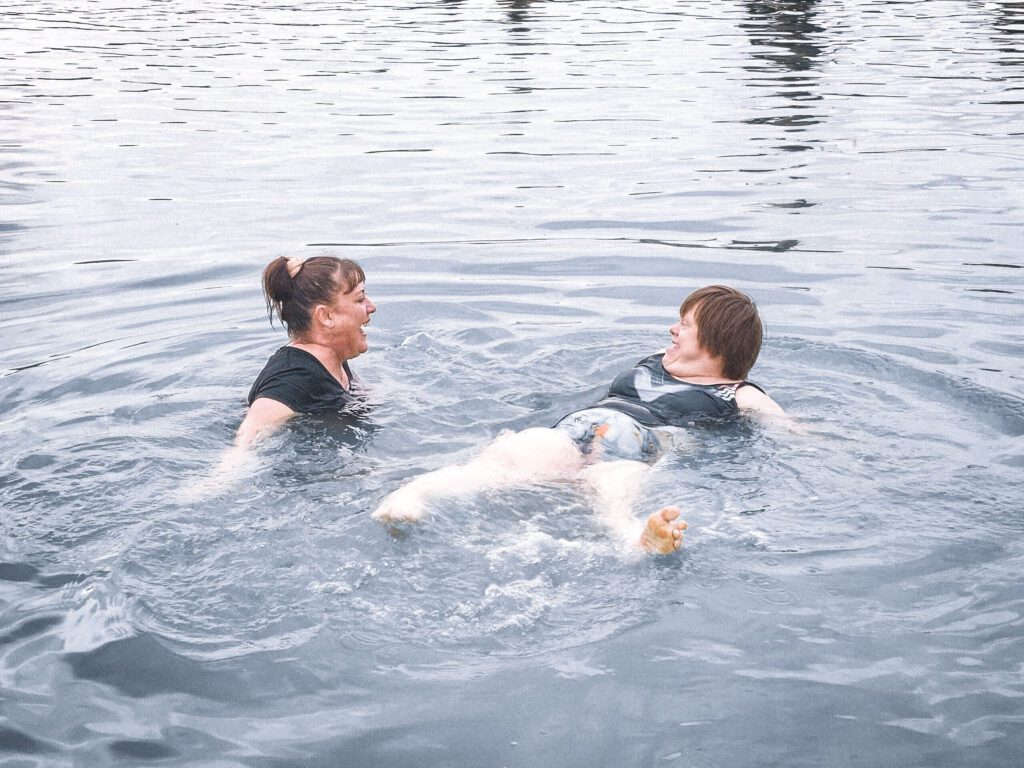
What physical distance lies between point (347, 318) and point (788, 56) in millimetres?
17894

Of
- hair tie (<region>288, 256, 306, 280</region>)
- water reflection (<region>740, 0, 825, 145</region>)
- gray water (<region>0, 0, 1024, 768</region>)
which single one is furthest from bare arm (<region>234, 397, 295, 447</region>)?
water reflection (<region>740, 0, 825, 145</region>)

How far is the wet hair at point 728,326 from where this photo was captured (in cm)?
Answer: 669

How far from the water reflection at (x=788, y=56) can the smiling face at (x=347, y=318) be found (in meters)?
9.03

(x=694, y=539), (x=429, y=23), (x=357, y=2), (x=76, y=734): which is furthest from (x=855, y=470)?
(x=357, y=2)

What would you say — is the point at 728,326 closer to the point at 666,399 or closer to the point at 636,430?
the point at 666,399

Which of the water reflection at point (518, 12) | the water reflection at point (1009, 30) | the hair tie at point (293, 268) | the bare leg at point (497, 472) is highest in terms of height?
the water reflection at point (518, 12)

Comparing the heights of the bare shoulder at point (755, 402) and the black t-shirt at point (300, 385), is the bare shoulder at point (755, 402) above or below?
below

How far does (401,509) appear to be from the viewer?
5148 mm

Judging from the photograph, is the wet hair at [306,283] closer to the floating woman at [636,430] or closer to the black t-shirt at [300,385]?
the black t-shirt at [300,385]

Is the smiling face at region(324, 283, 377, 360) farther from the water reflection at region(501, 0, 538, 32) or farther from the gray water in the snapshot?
the water reflection at region(501, 0, 538, 32)

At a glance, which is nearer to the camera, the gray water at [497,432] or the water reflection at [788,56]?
the gray water at [497,432]

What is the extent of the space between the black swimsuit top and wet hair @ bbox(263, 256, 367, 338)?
1.65 metres

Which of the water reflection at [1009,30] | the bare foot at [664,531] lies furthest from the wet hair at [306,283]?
the water reflection at [1009,30]

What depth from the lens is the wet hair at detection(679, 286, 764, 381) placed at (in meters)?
6.69
